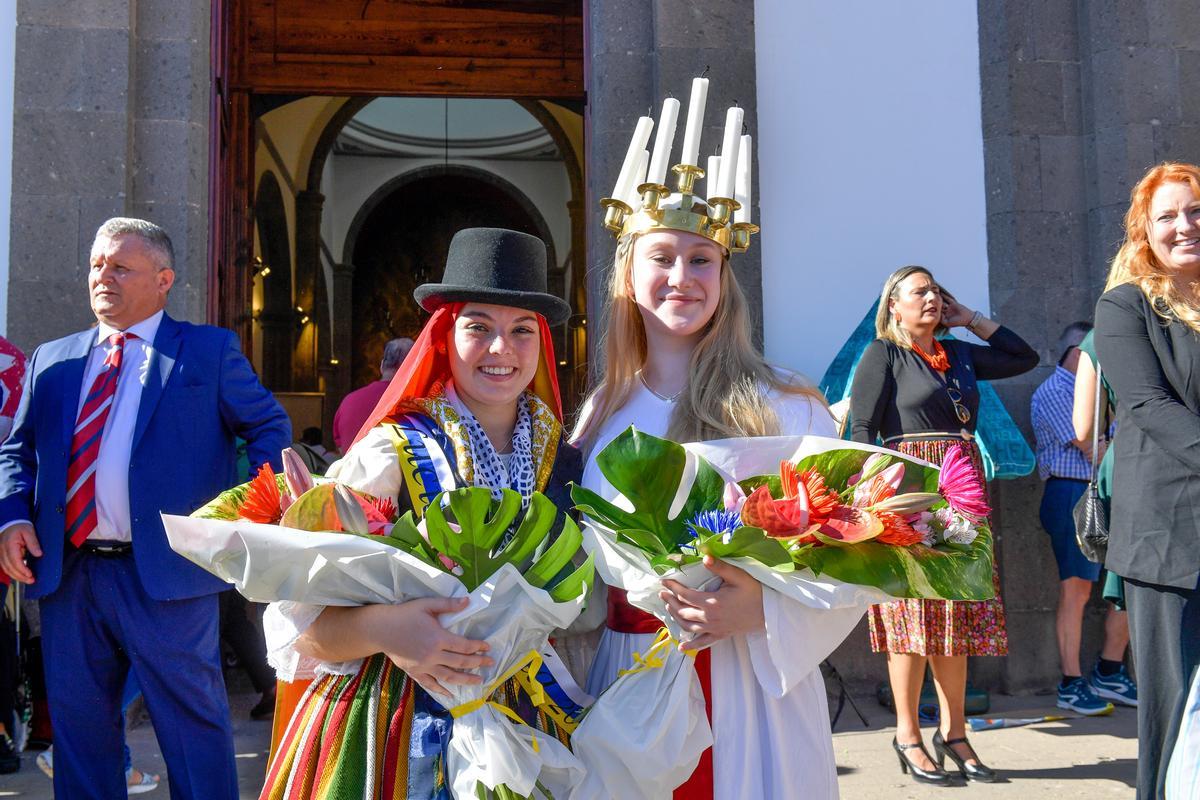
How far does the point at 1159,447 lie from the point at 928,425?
1539mm

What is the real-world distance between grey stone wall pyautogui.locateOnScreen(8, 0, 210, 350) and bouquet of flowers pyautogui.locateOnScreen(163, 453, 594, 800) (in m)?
3.82

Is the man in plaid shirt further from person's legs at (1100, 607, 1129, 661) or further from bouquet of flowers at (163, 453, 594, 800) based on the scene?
bouquet of flowers at (163, 453, 594, 800)

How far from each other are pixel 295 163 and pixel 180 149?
1035 centimetres

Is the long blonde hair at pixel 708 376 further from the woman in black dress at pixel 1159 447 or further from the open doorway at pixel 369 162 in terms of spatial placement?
the open doorway at pixel 369 162

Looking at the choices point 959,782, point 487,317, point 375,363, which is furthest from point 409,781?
point 375,363

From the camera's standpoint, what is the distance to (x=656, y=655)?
2.11 meters

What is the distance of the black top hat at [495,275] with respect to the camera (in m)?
2.30

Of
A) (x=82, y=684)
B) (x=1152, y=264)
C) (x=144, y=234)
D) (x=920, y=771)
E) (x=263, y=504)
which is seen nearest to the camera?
(x=263, y=504)

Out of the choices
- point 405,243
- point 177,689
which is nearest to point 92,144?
point 177,689

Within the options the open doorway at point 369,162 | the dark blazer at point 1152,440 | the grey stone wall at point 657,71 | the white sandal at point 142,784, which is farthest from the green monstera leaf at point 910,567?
the open doorway at point 369,162

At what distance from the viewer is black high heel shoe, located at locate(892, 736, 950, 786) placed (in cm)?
430

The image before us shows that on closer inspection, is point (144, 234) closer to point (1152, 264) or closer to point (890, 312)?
point (890, 312)

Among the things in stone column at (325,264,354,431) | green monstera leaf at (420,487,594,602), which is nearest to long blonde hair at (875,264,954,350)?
green monstera leaf at (420,487,594,602)

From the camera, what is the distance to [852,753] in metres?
4.78
